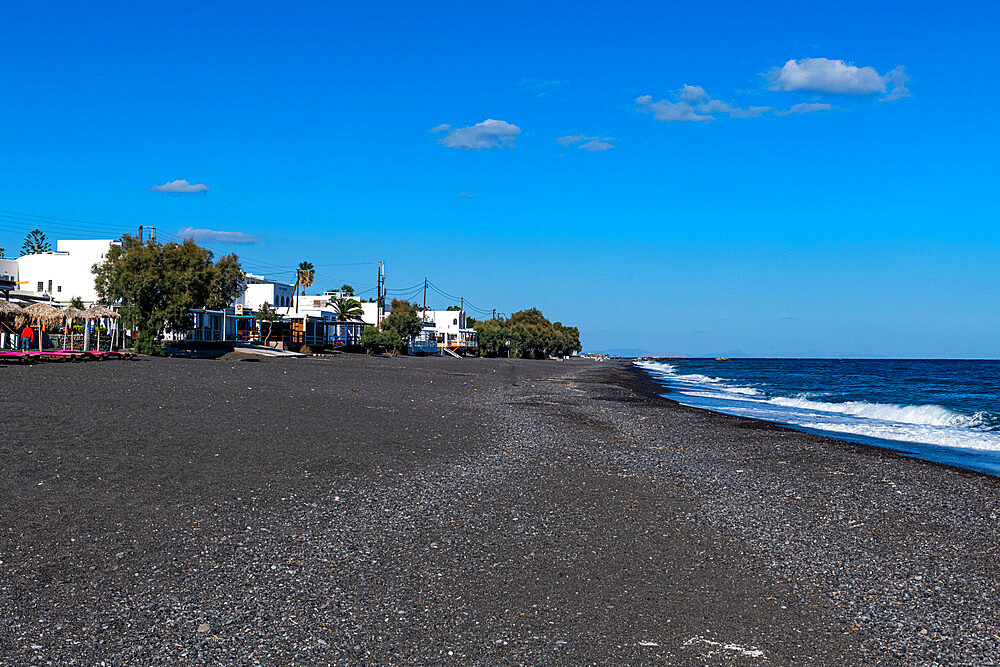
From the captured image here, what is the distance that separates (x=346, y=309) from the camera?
105 meters

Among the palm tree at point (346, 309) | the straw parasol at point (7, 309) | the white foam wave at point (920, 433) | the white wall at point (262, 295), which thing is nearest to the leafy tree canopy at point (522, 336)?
the palm tree at point (346, 309)

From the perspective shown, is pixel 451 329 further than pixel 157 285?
Yes

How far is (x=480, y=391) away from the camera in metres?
28.6

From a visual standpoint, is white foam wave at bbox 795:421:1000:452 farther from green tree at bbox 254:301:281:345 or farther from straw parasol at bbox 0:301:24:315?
green tree at bbox 254:301:281:345

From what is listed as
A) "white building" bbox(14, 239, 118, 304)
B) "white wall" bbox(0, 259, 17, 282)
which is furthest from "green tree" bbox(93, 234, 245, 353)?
"white wall" bbox(0, 259, 17, 282)

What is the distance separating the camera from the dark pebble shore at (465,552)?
16.0 feet

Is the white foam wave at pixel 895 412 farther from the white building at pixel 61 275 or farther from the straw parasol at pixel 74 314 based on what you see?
the white building at pixel 61 275

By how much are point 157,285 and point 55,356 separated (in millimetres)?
13421

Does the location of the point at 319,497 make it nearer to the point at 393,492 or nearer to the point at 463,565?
the point at 393,492

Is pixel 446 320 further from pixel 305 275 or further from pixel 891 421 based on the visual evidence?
pixel 891 421

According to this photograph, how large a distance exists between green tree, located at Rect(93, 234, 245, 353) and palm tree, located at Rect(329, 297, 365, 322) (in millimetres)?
55469

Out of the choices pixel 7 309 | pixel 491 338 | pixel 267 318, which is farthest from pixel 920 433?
pixel 491 338

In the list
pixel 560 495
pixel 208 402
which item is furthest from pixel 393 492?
pixel 208 402

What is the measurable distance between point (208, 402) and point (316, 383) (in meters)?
9.11
